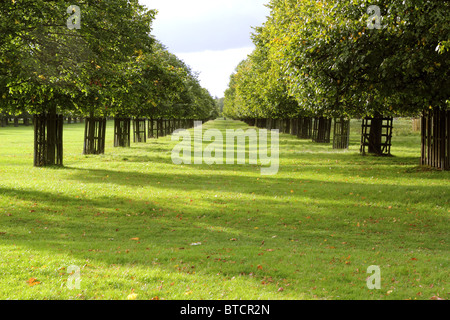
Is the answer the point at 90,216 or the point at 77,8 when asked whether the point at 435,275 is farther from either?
the point at 77,8

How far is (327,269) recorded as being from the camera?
7637mm

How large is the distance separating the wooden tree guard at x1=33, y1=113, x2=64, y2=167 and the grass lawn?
1.06m

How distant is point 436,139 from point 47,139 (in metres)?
20.0

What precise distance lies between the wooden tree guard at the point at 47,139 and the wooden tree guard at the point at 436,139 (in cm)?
1943

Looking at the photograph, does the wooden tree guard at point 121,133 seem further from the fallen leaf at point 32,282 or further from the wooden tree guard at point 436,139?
the fallen leaf at point 32,282

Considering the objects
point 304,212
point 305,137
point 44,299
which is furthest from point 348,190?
point 305,137

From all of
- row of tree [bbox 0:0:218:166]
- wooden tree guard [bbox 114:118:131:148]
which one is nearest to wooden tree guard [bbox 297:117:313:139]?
wooden tree guard [bbox 114:118:131:148]

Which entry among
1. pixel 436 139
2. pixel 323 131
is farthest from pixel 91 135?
pixel 323 131

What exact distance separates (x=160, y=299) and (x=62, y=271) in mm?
2205

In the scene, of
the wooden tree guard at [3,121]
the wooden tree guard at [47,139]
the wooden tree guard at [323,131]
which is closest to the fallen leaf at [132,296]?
the wooden tree guard at [47,139]

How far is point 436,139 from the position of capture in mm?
20438

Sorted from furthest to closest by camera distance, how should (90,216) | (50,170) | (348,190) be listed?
1. (50,170)
2. (348,190)
3. (90,216)

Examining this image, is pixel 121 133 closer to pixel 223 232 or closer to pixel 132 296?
pixel 223 232

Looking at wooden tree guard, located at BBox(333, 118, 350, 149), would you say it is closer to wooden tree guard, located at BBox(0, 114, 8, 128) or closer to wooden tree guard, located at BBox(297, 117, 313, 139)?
wooden tree guard, located at BBox(297, 117, 313, 139)
